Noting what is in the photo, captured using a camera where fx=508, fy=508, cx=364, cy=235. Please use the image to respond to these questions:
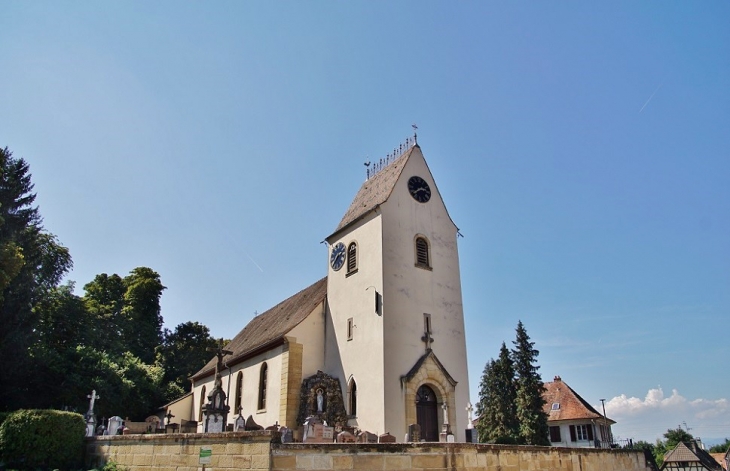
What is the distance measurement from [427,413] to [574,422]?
27923 millimetres

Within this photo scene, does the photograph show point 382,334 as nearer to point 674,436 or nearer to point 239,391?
point 239,391

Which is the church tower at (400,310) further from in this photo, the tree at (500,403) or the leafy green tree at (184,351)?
the leafy green tree at (184,351)

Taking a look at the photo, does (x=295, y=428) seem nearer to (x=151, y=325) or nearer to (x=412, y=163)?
(x=412, y=163)

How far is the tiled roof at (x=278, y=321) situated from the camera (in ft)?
82.3

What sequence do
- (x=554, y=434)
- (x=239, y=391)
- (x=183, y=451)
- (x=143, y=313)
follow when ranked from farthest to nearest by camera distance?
(x=143, y=313)
(x=554, y=434)
(x=239, y=391)
(x=183, y=451)

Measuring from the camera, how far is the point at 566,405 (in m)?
44.8

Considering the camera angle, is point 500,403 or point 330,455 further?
point 500,403

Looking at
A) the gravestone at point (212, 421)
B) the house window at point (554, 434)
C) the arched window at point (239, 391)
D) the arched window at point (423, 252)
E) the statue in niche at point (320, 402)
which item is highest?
the arched window at point (423, 252)

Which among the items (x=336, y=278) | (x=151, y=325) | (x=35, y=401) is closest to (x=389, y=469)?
(x=336, y=278)

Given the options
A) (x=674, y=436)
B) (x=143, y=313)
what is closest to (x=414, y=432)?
(x=143, y=313)

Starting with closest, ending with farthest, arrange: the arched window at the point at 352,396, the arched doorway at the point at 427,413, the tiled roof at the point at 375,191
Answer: the arched doorway at the point at 427,413
the arched window at the point at 352,396
the tiled roof at the point at 375,191

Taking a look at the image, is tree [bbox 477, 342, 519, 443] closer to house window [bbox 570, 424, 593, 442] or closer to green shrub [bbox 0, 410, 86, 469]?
house window [bbox 570, 424, 593, 442]

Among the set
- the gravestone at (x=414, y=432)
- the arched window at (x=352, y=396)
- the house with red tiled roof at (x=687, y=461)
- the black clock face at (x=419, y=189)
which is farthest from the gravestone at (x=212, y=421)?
the house with red tiled roof at (x=687, y=461)

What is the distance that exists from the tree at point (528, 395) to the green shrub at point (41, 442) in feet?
103
